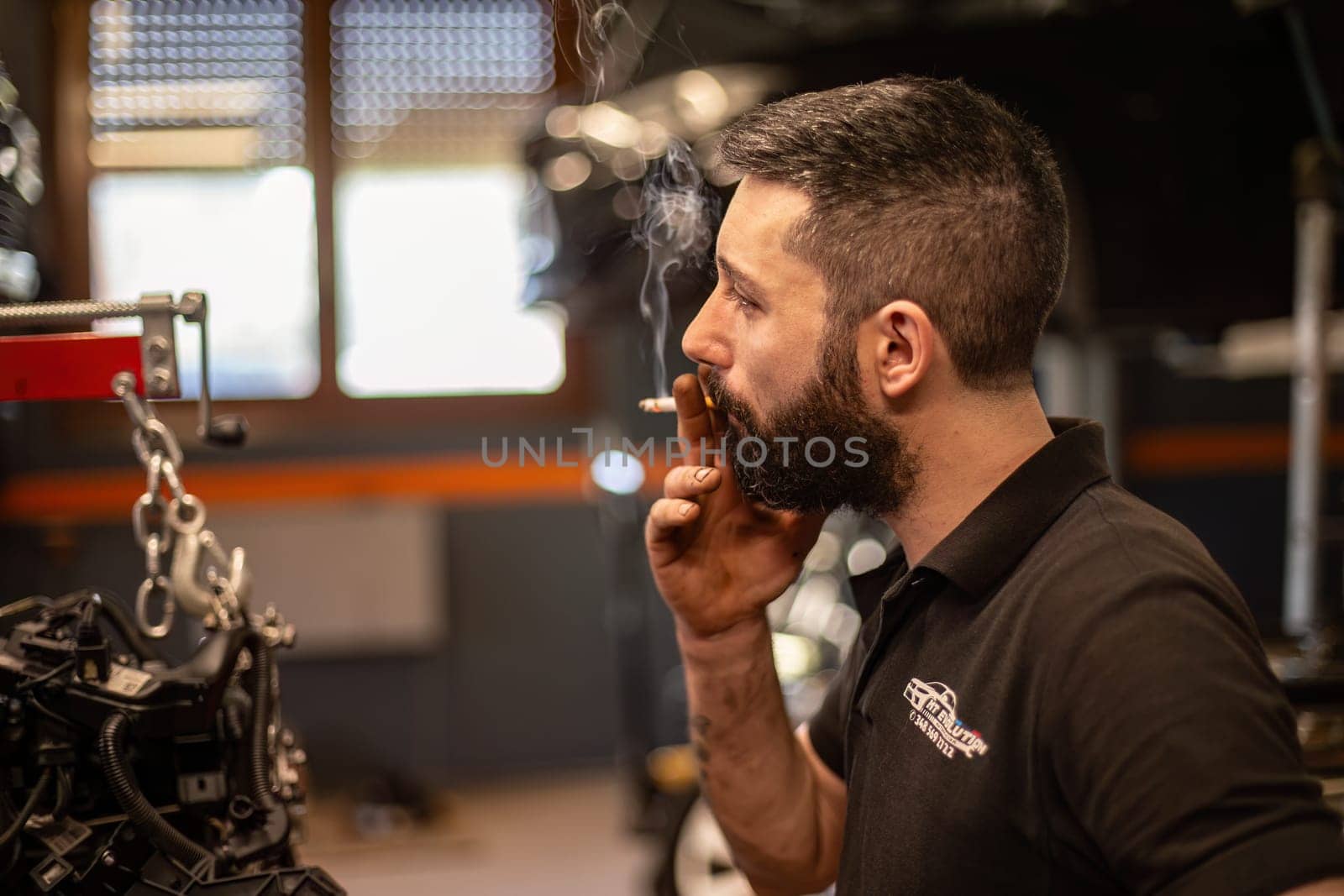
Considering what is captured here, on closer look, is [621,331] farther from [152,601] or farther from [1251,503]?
[152,601]

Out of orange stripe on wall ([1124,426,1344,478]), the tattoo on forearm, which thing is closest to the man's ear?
the tattoo on forearm

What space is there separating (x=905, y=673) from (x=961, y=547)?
0.12 m

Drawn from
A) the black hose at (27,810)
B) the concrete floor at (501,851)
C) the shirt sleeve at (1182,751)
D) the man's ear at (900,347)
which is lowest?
the concrete floor at (501,851)

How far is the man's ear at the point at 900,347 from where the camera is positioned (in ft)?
3.14

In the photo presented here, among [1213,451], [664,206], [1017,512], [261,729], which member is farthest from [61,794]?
[1213,451]

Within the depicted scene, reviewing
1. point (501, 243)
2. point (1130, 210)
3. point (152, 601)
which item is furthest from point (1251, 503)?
point (152, 601)

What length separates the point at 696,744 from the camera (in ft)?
4.32

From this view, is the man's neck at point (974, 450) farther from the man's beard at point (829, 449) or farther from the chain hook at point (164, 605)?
the chain hook at point (164, 605)

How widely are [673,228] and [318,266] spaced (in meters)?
2.77

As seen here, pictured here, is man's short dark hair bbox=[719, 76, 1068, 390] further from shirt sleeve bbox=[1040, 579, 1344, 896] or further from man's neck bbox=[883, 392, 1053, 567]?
shirt sleeve bbox=[1040, 579, 1344, 896]

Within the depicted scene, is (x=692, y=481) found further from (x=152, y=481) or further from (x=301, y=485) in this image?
(x=301, y=485)

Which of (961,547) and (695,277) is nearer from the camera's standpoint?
(961,547)

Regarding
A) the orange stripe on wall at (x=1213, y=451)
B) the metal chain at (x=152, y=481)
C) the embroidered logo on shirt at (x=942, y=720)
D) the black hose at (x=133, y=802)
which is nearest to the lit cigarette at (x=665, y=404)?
the embroidered logo on shirt at (x=942, y=720)

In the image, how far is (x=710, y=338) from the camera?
3.51 ft
